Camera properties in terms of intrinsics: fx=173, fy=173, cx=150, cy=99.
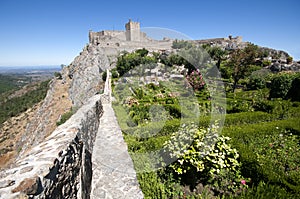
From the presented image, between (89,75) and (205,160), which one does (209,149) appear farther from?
(89,75)

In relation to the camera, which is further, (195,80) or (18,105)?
(18,105)

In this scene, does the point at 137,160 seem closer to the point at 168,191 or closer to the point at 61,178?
the point at 168,191

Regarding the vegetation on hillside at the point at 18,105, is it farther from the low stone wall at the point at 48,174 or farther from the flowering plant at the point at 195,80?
the low stone wall at the point at 48,174

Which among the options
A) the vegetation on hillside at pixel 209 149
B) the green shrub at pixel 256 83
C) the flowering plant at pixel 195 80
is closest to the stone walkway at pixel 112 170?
the vegetation on hillside at pixel 209 149

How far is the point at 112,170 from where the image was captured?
4758 mm

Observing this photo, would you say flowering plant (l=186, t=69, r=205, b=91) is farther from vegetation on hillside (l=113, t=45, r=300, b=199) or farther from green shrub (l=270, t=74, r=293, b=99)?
green shrub (l=270, t=74, r=293, b=99)

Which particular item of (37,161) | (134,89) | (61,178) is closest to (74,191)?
(61,178)

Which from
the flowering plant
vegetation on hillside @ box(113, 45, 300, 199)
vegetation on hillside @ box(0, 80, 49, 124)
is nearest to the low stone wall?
vegetation on hillside @ box(113, 45, 300, 199)

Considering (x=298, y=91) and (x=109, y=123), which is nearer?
(x=109, y=123)

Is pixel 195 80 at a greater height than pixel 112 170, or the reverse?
pixel 195 80

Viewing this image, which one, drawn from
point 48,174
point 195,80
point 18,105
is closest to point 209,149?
point 48,174

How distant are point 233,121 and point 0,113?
2551 inches

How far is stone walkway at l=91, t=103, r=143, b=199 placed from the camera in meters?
3.95

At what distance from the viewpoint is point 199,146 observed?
381cm
